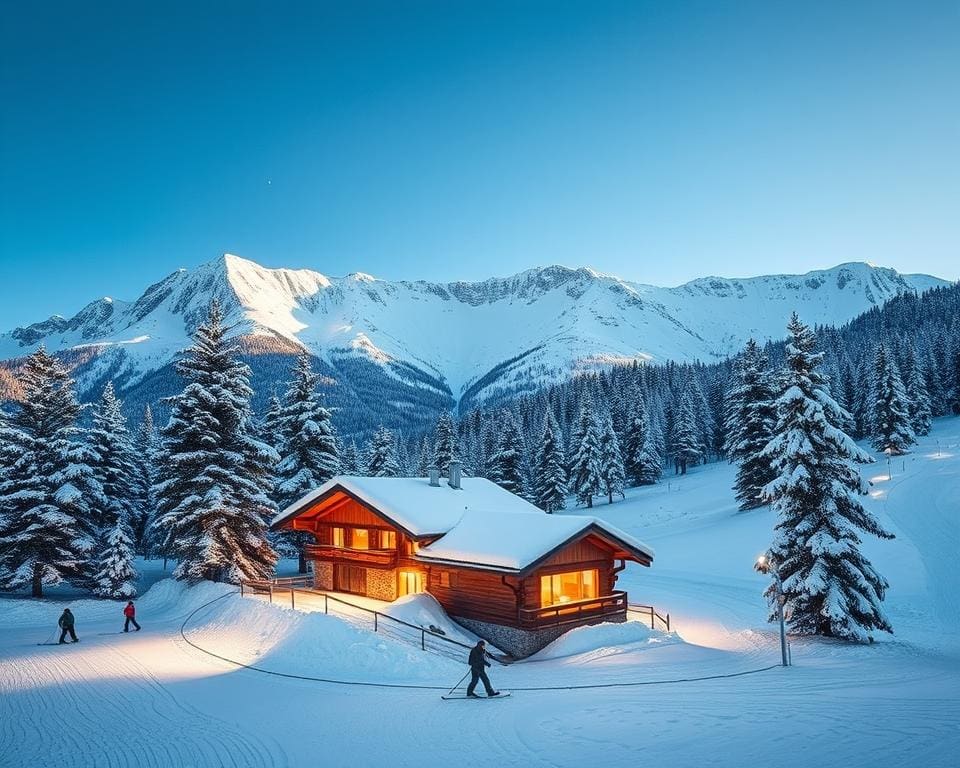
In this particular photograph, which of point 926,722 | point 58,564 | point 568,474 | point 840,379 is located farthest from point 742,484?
point 840,379

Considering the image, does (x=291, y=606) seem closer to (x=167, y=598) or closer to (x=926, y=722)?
(x=167, y=598)

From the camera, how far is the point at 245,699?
54.9ft

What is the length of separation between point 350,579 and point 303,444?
1223 cm

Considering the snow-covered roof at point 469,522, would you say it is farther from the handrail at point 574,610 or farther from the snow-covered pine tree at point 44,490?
the snow-covered pine tree at point 44,490

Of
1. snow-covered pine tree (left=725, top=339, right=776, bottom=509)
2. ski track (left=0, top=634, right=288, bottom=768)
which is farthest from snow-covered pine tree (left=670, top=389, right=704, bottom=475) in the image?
ski track (left=0, top=634, right=288, bottom=768)

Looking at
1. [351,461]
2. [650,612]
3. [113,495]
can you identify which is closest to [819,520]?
[650,612]

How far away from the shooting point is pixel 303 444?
4100cm

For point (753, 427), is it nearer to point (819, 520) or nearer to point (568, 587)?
point (819, 520)

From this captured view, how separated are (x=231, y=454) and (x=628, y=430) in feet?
199

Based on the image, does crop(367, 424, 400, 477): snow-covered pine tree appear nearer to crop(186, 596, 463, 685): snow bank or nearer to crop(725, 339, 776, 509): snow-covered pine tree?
crop(725, 339, 776, 509): snow-covered pine tree

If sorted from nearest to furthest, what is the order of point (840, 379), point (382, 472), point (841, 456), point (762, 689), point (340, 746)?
point (340, 746) < point (762, 689) < point (841, 456) < point (382, 472) < point (840, 379)

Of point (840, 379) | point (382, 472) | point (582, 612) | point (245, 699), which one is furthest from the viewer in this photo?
point (840, 379)

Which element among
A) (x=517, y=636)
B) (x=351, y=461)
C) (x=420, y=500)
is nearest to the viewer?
(x=517, y=636)

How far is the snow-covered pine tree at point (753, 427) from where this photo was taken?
51375 millimetres
